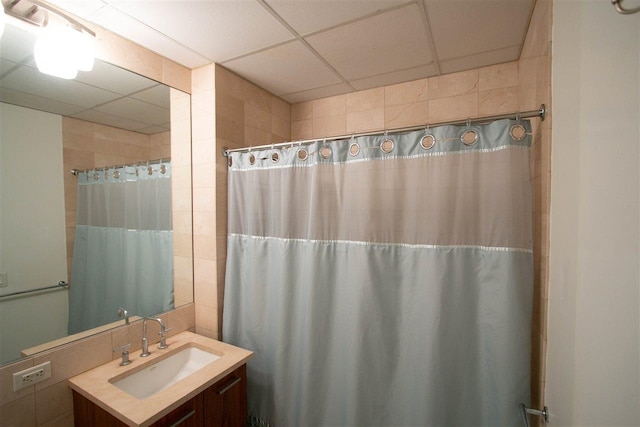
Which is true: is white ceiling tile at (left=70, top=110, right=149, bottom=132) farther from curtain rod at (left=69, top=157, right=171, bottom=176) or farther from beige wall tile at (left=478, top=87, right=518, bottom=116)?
beige wall tile at (left=478, top=87, right=518, bottom=116)

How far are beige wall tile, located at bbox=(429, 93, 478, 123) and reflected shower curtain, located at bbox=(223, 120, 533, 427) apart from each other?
0.68 meters

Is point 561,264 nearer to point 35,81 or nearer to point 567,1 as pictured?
point 567,1

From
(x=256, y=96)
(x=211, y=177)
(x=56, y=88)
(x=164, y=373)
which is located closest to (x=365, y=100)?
(x=256, y=96)

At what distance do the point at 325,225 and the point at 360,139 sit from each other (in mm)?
462

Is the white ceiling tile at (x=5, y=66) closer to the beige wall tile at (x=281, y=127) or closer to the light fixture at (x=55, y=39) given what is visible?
the light fixture at (x=55, y=39)

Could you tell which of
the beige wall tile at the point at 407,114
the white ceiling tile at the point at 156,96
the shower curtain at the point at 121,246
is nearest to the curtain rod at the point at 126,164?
the shower curtain at the point at 121,246

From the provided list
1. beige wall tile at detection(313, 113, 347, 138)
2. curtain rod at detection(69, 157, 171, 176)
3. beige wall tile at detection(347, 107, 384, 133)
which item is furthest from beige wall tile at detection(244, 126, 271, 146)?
beige wall tile at detection(347, 107, 384, 133)

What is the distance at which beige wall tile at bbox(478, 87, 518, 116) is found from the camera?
1494 mm

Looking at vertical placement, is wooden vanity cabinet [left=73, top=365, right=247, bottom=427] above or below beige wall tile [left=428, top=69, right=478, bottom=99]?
below

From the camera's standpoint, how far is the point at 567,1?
2.33 feet

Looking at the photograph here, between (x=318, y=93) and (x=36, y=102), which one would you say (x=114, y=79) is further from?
(x=318, y=93)

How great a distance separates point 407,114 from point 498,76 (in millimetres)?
529

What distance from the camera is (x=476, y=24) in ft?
3.93

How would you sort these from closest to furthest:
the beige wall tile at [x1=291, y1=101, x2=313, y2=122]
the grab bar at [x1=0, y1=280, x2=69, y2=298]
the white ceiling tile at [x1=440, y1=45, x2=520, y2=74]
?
the grab bar at [x1=0, y1=280, x2=69, y2=298], the white ceiling tile at [x1=440, y1=45, x2=520, y2=74], the beige wall tile at [x1=291, y1=101, x2=313, y2=122]
